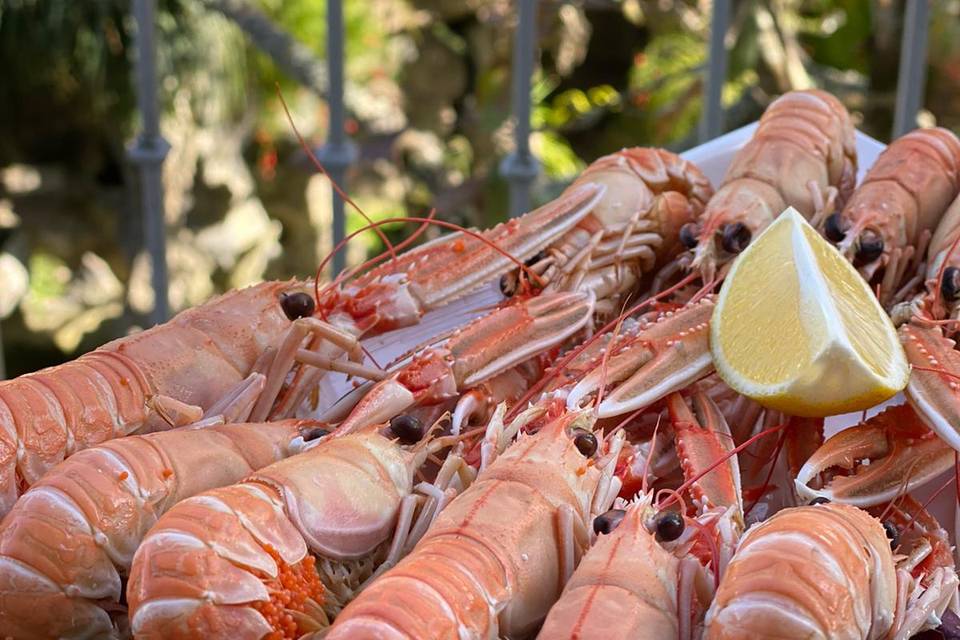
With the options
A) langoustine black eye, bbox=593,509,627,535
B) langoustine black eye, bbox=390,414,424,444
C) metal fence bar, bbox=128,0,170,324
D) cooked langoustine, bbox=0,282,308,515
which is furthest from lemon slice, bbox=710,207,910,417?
metal fence bar, bbox=128,0,170,324

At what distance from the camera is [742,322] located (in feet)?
4.90

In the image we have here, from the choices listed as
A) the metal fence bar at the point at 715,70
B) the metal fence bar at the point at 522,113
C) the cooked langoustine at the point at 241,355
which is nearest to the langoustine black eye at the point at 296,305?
the cooked langoustine at the point at 241,355

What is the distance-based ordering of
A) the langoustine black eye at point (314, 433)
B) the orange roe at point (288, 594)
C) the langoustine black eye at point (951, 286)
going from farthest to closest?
the langoustine black eye at point (951, 286)
the langoustine black eye at point (314, 433)
the orange roe at point (288, 594)

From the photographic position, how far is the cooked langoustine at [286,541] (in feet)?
3.64

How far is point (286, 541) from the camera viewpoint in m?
1.20

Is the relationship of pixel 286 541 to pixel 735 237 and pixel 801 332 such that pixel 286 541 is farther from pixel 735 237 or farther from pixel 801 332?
pixel 735 237

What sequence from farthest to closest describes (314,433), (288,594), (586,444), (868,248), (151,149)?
(151,149)
(868,248)
(314,433)
(586,444)
(288,594)

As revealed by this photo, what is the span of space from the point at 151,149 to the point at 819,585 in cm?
172

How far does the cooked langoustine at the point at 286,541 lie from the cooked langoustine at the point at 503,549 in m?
0.09

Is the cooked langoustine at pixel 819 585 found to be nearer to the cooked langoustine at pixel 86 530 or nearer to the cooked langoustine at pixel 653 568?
the cooked langoustine at pixel 653 568

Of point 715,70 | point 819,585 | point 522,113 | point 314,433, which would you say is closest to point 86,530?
point 314,433

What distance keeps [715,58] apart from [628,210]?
0.70 metres

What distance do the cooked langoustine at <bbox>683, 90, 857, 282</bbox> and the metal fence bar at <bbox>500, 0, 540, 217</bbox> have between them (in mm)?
554

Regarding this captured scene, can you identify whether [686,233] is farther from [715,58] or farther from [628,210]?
[715,58]
